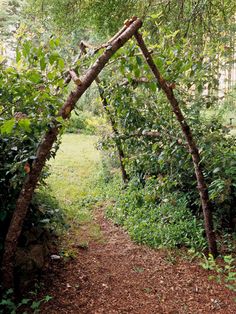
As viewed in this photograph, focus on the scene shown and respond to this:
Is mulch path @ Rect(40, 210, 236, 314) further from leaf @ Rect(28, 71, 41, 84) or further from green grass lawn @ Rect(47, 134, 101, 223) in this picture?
leaf @ Rect(28, 71, 41, 84)

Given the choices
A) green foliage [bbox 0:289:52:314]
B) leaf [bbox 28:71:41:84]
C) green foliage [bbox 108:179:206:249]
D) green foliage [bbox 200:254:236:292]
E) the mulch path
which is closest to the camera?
leaf [bbox 28:71:41:84]

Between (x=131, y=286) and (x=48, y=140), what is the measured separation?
1.60 metres

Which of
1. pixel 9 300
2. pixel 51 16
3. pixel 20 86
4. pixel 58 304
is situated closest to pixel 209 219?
pixel 58 304

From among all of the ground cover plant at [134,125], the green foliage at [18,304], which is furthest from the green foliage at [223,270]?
the green foliage at [18,304]

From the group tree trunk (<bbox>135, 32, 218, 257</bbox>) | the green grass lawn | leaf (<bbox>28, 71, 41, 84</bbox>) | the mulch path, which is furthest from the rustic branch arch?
the green grass lawn

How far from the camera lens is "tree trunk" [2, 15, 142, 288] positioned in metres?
2.05

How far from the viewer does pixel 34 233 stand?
9.29ft

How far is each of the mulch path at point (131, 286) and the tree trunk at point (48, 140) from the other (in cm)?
59

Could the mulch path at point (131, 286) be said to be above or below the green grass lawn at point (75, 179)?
below

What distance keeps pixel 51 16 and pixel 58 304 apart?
4.47m

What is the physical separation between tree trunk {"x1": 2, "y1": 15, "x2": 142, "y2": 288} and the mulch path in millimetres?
593

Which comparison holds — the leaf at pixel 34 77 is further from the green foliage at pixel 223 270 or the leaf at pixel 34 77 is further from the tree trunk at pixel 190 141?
the green foliage at pixel 223 270

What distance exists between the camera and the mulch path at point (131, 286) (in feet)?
8.03

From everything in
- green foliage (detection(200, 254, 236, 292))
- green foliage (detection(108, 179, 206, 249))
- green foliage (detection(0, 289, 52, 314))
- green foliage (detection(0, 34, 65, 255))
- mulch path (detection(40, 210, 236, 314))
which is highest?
green foliage (detection(0, 34, 65, 255))
